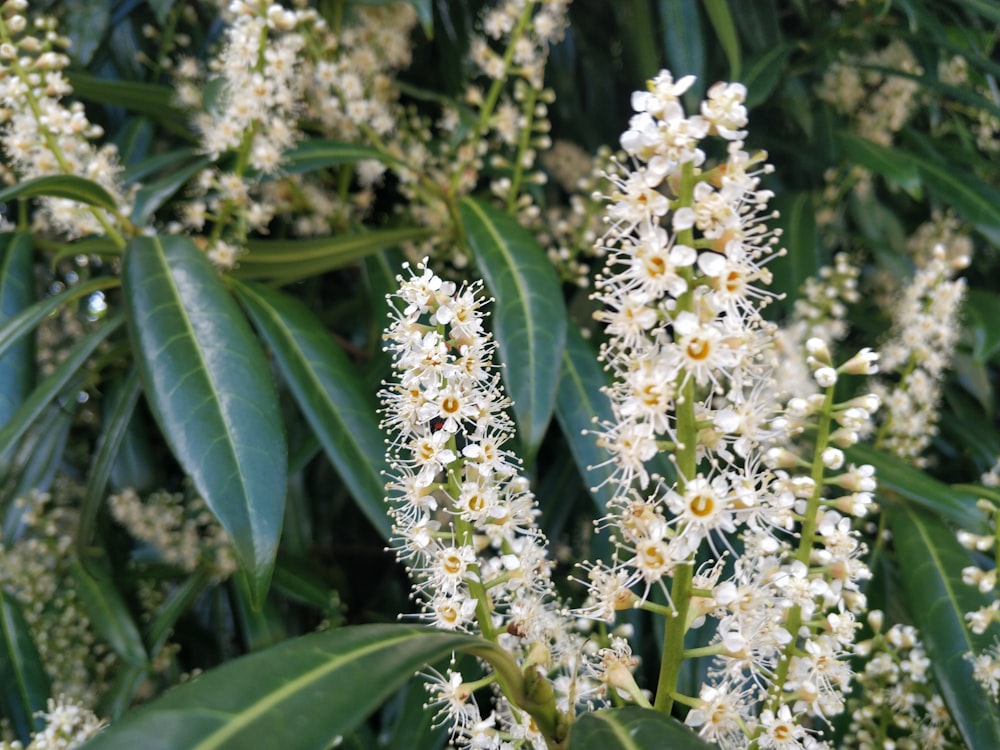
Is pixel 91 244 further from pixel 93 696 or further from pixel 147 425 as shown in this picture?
pixel 93 696

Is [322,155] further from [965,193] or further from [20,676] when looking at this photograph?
[965,193]

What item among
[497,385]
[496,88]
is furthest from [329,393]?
[496,88]

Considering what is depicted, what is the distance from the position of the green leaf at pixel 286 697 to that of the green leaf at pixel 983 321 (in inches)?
40.5

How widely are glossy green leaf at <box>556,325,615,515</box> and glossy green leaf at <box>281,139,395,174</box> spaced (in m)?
0.40

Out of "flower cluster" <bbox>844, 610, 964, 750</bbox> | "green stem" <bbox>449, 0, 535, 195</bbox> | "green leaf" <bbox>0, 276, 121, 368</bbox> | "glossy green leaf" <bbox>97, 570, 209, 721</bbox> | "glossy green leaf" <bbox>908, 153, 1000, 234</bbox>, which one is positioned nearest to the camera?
"flower cluster" <bbox>844, 610, 964, 750</bbox>

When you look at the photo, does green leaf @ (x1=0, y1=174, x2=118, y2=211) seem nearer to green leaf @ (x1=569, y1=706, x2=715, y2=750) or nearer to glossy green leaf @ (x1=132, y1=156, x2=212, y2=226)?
glossy green leaf @ (x1=132, y1=156, x2=212, y2=226)

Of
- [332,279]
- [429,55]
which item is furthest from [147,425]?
[429,55]

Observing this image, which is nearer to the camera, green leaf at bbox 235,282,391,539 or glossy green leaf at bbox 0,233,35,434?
green leaf at bbox 235,282,391,539

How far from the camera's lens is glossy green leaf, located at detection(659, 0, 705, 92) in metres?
1.31

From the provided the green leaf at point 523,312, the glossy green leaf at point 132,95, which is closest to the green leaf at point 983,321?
the green leaf at point 523,312

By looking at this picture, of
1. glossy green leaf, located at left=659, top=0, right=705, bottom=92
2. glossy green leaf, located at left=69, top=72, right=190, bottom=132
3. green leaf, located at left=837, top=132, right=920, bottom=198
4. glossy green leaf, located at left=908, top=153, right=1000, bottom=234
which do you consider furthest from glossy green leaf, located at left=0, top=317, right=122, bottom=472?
glossy green leaf, located at left=908, top=153, right=1000, bottom=234

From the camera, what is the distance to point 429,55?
178 centimetres

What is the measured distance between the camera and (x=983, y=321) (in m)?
1.31

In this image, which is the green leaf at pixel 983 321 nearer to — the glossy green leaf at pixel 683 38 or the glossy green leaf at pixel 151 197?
the glossy green leaf at pixel 683 38
